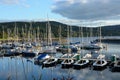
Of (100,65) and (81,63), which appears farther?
(81,63)

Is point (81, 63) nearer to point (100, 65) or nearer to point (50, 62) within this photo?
point (100, 65)

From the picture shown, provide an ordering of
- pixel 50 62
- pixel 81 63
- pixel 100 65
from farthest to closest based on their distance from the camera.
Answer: pixel 50 62 < pixel 81 63 < pixel 100 65

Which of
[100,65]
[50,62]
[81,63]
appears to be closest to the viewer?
[100,65]

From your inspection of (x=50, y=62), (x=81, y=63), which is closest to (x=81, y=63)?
(x=81, y=63)

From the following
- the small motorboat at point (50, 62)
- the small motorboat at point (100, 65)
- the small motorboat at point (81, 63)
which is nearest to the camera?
the small motorboat at point (100, 65)

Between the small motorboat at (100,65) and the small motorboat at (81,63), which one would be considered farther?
the small motorboat at (81,63)

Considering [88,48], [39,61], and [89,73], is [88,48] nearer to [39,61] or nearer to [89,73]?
[39,61]

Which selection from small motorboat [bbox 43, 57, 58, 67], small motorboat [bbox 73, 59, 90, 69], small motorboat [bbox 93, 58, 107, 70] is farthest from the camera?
small motorboat [bbox 43, 57, 58, 67]

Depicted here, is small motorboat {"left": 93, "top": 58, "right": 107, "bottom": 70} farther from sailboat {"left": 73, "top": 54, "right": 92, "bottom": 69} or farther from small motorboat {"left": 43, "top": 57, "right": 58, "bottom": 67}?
small motorboat {"left": 43, "top": 57, "right": 58, "bottom": 67}

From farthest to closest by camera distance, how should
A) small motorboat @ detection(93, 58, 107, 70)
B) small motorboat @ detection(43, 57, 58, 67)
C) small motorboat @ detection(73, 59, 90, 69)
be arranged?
1. small motorboat @ detection(43, 57, 58, 67)
2. small motorboat @ detection(73, 59, 90, 69)
3. small motorboat @ detection(93, 58, 107, 70)

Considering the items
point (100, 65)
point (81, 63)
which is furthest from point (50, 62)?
→ point (100, 65)

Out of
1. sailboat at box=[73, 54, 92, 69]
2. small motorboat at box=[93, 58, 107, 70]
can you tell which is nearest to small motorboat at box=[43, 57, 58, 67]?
sailboat at box=[73, 54, 92, 69]

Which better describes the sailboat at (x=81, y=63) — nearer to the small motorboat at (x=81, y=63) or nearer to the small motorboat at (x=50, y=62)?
the small motorboat at (x=81, y=63)

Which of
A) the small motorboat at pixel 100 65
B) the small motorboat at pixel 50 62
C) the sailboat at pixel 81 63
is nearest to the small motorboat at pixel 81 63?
the sailboat at pixel 81 63
